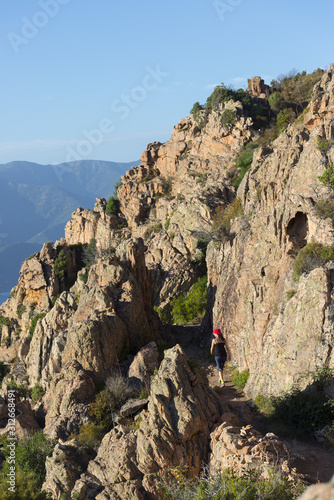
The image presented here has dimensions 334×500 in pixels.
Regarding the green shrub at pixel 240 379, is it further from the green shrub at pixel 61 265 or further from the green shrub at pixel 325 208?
the green shrub at pixel 61 265

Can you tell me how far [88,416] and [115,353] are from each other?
4173mm

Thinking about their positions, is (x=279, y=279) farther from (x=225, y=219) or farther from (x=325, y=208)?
(x=225, y=219)

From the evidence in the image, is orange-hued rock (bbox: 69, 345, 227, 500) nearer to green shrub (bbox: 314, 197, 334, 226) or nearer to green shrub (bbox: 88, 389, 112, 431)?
green shrub (bbox: 88, 389, 112, 431)

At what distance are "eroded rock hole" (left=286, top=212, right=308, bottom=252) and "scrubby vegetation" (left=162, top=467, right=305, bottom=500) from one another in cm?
1368

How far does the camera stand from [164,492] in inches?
434

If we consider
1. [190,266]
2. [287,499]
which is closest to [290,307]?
[287,499]

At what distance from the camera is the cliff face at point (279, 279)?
51.7 ft

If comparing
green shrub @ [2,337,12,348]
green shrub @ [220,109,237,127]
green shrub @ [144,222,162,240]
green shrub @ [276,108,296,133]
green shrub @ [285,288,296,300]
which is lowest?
green shrub @ [2,337,12,348]

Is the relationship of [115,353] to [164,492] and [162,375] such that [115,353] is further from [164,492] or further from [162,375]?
[164,492]

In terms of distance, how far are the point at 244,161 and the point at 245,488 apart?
49028 mm

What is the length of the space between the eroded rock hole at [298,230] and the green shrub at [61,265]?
1544 inches

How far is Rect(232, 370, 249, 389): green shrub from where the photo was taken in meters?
20.3

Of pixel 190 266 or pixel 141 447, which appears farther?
pixel 190 266

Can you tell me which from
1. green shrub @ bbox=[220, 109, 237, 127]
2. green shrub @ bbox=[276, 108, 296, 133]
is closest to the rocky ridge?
green shrub @ bbox=[276, 108, 296, 133]
